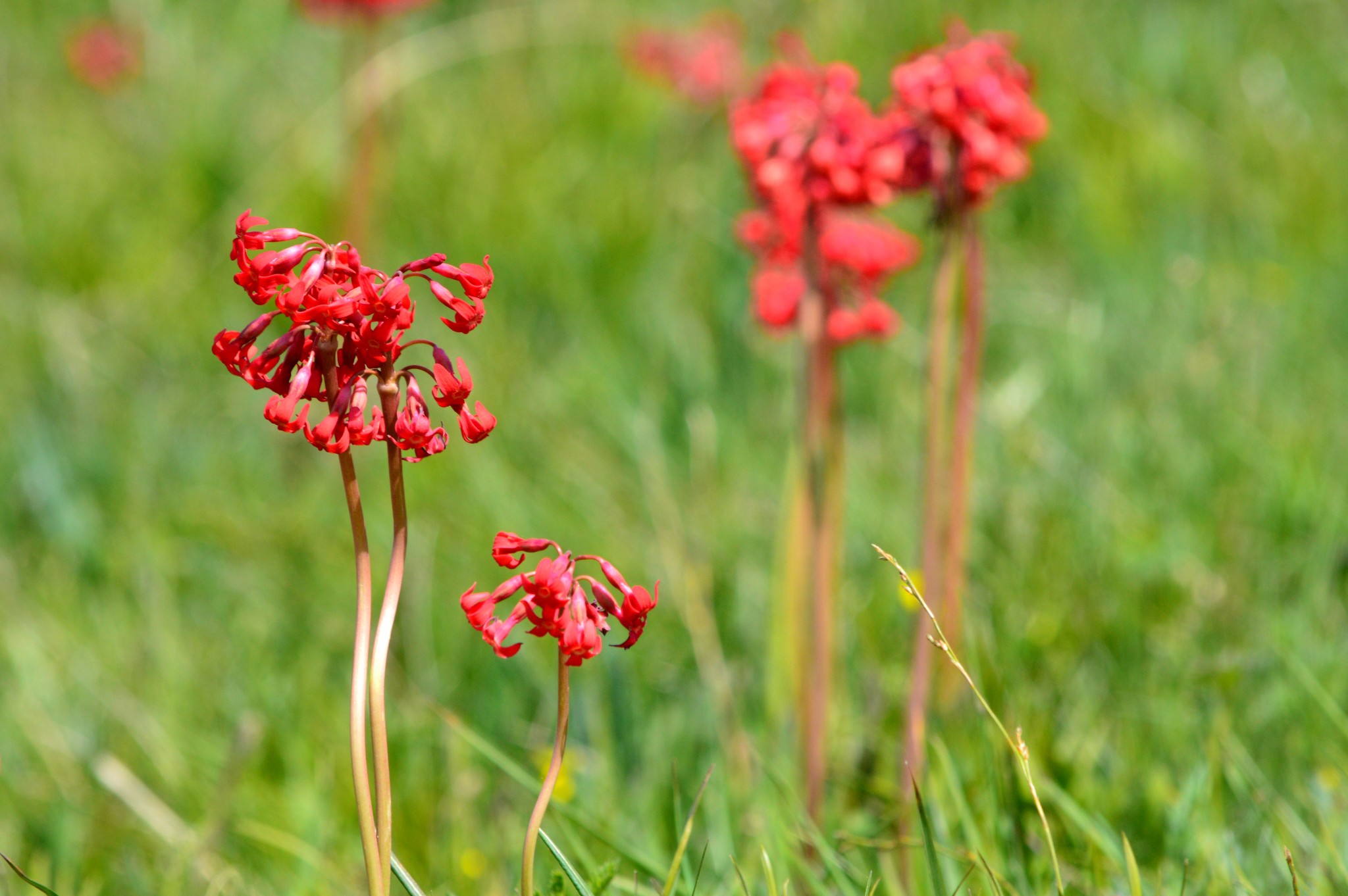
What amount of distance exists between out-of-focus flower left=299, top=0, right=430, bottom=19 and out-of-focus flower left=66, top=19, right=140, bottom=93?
141cm

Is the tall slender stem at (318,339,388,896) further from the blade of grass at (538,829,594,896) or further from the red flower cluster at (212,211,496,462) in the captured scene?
the blade of grass at (538,829,594,896)

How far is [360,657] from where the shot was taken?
0.81 metres

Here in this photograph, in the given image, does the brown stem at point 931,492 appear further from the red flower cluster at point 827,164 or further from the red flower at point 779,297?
the red flower at point 779,297

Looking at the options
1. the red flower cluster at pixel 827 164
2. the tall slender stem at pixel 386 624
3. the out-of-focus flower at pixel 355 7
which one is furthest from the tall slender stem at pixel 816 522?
the out-of-focus flower at pixel 355 7

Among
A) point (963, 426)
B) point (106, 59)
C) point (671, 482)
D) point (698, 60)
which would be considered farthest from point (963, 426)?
point (106, 59)

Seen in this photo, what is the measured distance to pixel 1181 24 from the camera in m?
4.11

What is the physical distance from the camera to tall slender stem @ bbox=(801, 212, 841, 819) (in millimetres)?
1391

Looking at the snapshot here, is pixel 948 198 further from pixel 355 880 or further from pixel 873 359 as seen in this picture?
pixel 873 359

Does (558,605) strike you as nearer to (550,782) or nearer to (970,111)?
(550,782)

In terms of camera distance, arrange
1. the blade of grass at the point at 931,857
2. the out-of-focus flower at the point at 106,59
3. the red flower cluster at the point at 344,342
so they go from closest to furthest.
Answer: the red flower cluster at the point at 344,342, the blade of grass at the point at 931,857, the out-of-focus flower at the point at 106,59

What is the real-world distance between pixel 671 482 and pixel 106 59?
9.29 ft

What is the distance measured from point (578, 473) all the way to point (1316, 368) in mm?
1488

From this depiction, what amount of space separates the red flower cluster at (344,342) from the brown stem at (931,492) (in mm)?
676

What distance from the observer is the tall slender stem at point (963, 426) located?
144cm
